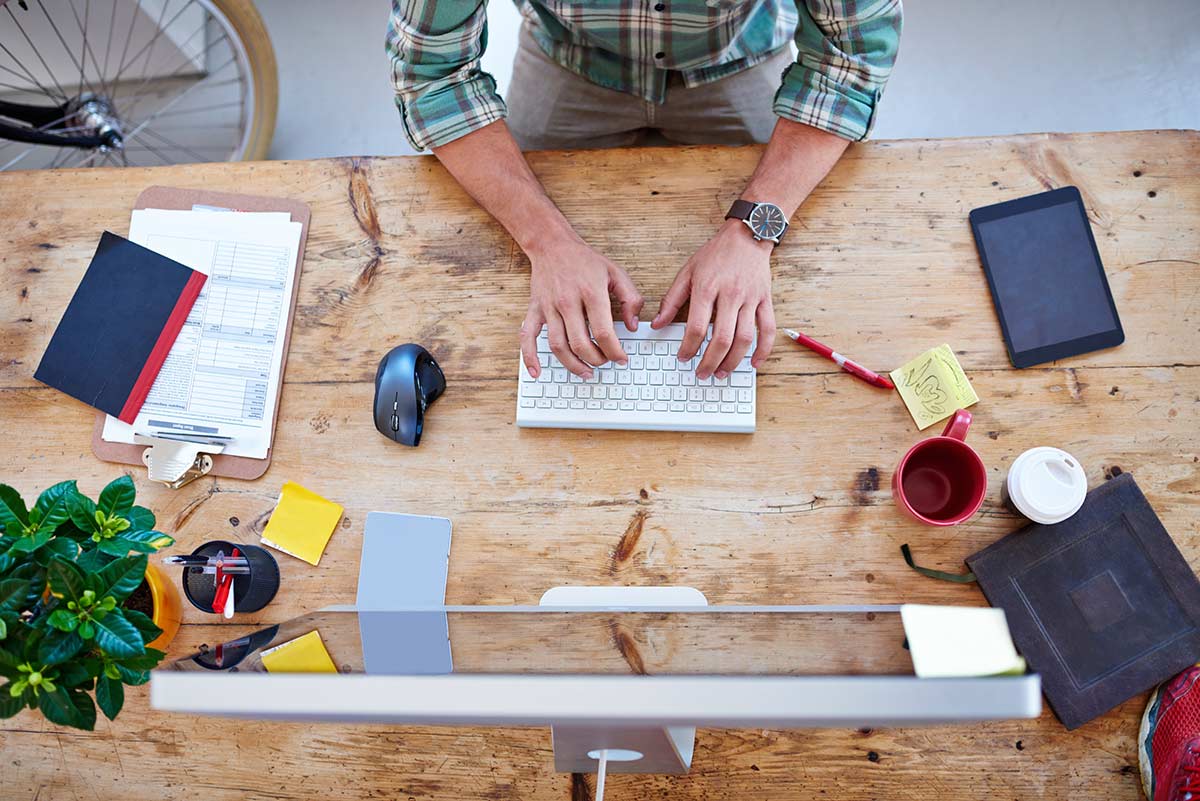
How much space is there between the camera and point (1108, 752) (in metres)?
0.86

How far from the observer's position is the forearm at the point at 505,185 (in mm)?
988

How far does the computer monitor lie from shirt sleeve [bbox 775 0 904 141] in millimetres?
632

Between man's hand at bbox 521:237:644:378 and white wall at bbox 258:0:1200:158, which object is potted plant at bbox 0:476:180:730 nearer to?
man's hand at bbox 521:237:644:378

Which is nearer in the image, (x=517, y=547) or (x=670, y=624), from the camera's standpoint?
(x=670, y=624)

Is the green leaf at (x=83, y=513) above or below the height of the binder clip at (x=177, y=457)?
below

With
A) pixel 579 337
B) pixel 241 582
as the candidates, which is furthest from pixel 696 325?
pixel 241 582

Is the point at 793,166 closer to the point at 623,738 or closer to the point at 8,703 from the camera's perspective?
the point at 623,738

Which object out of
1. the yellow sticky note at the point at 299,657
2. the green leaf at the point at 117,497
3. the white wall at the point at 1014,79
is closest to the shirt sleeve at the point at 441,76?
the green leaf at the point at 117,497

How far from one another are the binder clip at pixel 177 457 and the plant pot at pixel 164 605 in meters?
0.11

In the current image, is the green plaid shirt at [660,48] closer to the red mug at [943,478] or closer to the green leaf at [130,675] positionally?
the red mug at [943,478]

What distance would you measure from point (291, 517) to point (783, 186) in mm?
760

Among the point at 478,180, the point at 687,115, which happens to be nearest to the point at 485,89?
the point at 478,180

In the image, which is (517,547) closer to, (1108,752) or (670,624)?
(670,624)

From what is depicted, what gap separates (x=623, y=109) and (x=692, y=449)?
24.0 inches
